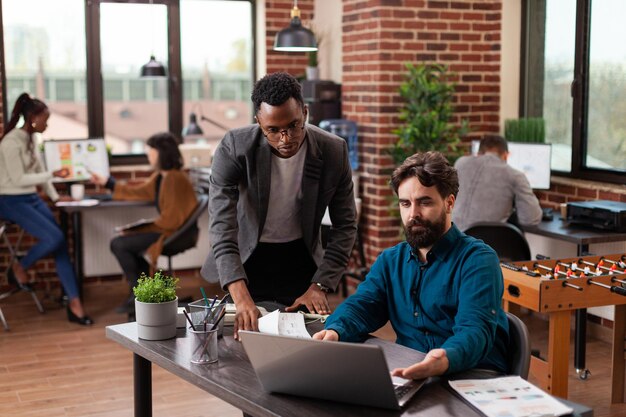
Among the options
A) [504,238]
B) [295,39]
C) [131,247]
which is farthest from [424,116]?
[131,247]

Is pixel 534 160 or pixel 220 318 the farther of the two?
pixel 534 160

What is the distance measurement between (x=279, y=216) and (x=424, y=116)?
3133 millimetres

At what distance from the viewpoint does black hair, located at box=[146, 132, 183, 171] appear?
5.94 m

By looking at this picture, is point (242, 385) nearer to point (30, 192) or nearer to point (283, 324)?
point (283, 324)

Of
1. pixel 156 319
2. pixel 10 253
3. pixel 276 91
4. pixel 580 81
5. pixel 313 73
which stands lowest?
pixel 10 253

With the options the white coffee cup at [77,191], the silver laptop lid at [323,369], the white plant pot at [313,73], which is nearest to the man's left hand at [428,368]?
the silver laptop lid at [323,369]

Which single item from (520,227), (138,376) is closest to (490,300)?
(138,376)

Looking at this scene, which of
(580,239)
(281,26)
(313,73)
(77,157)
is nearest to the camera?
(580,239)

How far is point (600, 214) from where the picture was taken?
494cm

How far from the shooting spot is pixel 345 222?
308 centimetres

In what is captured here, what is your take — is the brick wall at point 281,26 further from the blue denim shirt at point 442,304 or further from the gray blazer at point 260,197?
the blue denim shirt at point 442,304

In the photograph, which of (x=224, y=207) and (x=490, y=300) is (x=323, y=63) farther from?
(x=490, y=300)

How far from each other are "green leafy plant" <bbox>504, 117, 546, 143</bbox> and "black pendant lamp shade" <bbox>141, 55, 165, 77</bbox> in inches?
101

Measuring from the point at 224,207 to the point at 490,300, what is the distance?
1.01 meters
